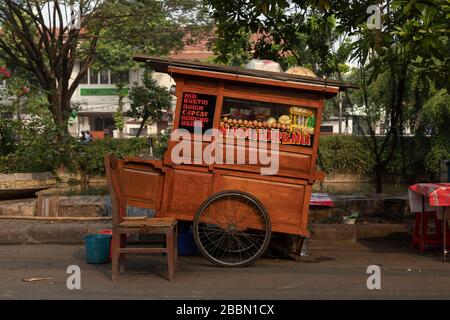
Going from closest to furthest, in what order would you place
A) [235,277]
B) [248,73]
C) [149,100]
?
1. [235,277]
2. [248,73]
3. [149,100]

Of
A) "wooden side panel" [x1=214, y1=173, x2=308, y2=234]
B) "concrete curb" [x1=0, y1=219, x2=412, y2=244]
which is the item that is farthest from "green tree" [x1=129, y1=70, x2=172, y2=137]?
"wooden side panel" [x1=214, y1=173, x2=308, y2=234]

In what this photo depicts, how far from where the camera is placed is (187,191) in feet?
23.0

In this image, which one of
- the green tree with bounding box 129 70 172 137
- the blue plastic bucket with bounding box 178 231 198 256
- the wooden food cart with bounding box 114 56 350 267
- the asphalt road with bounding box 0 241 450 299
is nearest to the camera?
the asphalt road with bounding box 0 241 450 299

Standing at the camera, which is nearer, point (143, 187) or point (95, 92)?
point (143, 187)

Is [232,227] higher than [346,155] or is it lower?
lower

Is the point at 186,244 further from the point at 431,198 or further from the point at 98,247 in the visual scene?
the point at 431,198

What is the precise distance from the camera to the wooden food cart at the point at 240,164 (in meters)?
6.95

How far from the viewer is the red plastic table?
7273mm

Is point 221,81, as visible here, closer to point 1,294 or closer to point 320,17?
point 1,294

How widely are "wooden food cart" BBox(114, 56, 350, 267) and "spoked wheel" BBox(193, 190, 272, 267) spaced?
0.01 metres

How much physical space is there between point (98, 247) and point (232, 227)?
1598 millimetres

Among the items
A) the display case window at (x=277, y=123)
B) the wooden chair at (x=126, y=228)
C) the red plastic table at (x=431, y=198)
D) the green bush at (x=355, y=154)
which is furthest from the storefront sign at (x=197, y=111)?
the green bush at (x=355, y=154)

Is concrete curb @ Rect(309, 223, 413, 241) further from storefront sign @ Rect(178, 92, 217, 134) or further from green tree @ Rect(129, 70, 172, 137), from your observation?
green tree @ Rect(129, 70, 172, 137)

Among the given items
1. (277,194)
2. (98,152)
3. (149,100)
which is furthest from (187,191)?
(149,100)
